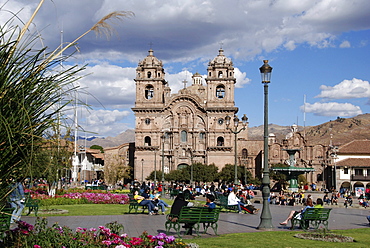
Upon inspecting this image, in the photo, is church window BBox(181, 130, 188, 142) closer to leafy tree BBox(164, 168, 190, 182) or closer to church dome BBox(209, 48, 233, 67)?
leafy tree BBox(164, 168, 190, 182)

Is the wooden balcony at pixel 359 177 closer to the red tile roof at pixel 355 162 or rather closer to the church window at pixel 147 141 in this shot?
the red tile roof at pixel 355 162

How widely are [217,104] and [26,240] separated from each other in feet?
208

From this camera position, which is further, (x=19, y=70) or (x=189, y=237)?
(x=189, y=237)

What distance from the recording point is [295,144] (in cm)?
7119

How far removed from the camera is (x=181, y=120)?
2808 inches

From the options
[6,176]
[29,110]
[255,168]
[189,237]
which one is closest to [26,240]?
[6,176]

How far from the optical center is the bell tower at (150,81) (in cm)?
7088

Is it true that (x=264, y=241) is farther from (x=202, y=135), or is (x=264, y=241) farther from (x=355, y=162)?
(x=202, y=135)

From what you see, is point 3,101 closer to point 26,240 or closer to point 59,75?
point 59,75

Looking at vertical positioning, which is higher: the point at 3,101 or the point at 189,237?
the point at 3,101

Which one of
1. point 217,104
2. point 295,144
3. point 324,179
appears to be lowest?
point 324,179

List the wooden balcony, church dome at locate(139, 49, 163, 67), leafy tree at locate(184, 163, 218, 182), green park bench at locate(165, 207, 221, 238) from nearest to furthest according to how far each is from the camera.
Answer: green park bench at locate(165, 207, 221, 238) < the wooden balcony < leafy tree at locate(184, 163, 218, 182) < church dome at locate(139, 49, 163, 67)

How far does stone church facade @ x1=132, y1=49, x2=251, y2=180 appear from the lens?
69.4m

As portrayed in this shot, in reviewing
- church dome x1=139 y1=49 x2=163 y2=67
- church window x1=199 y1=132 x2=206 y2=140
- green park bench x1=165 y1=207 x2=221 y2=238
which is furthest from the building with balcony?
green park bench x1=165 y1=207 x2=221 y2=238
